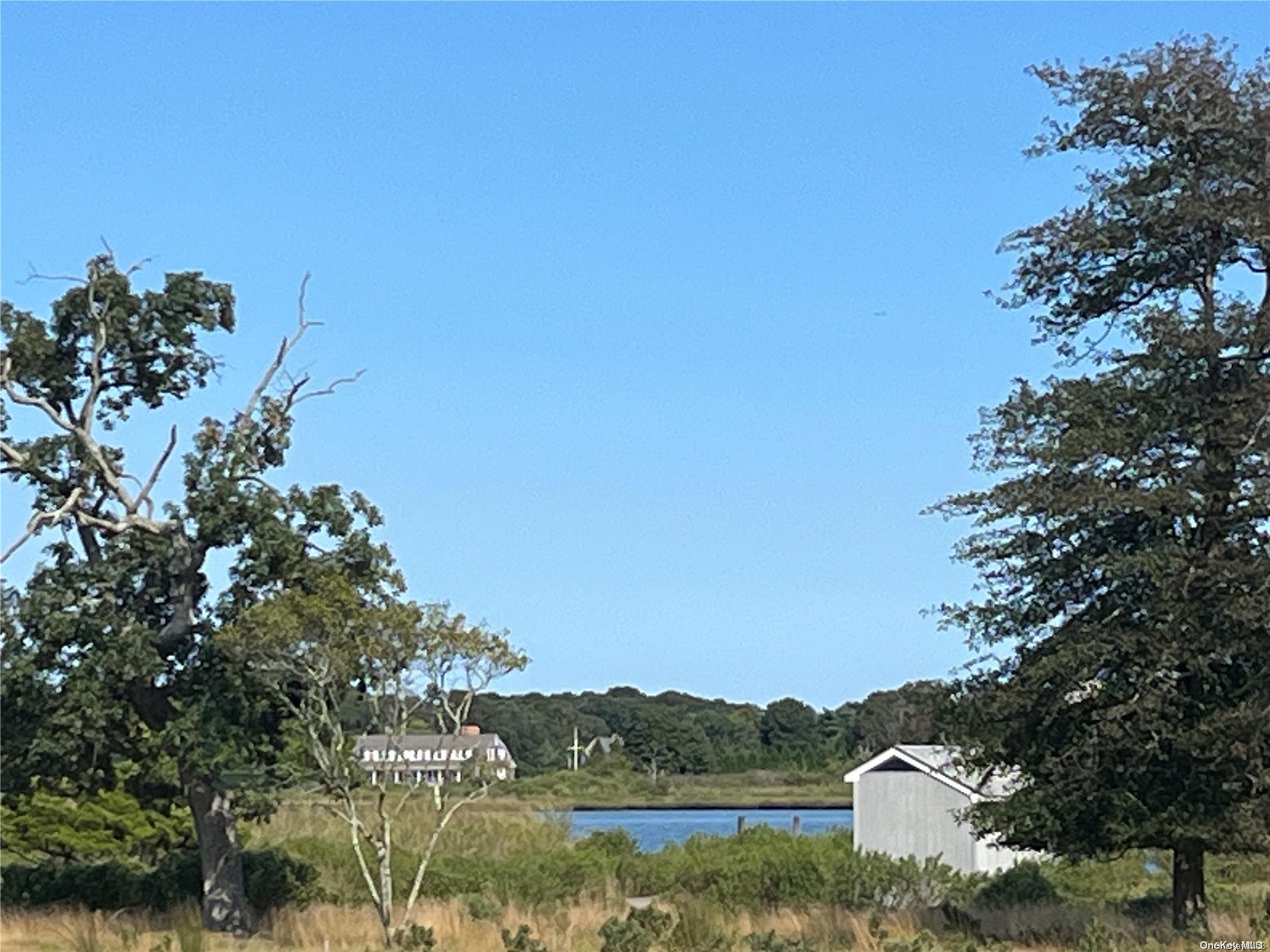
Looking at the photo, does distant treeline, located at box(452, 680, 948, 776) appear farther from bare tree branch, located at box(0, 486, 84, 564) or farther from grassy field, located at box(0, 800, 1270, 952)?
bare tree branch, located at box(0, 486, 84, 564)

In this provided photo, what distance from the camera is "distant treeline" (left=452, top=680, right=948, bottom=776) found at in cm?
10775

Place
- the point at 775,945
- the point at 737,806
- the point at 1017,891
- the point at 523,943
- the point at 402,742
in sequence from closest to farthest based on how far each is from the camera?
the point at 775,945, the point at 523,943, the point at 402,742, the point at 1017,891, the point at 737,806

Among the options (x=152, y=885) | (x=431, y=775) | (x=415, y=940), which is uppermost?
(x=431, y=775)

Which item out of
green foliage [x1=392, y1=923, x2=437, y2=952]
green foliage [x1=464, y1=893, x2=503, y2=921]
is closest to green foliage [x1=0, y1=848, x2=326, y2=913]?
green foliage [x1=464, y1=893, x2=503, y2=921]

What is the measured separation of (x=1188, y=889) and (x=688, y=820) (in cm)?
5746

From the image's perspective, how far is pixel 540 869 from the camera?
104ft

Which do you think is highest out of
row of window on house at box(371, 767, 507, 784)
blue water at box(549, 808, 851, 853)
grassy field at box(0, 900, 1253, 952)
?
row of window on house at box(371, 767, 507, 784)

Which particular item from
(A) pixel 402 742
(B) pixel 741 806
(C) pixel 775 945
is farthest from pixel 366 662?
(B) pixel 741 806

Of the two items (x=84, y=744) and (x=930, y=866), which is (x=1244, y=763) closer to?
(x=930, y=866)

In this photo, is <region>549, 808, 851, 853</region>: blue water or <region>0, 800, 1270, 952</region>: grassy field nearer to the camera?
<region>0, 800, 1270, 952</region>: grassy field

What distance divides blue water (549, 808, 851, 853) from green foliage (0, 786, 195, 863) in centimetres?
2031

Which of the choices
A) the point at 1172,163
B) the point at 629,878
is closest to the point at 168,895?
the point at 629,878

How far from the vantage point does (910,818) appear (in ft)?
130

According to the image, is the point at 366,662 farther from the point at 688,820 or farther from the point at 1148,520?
the point at 688,820
